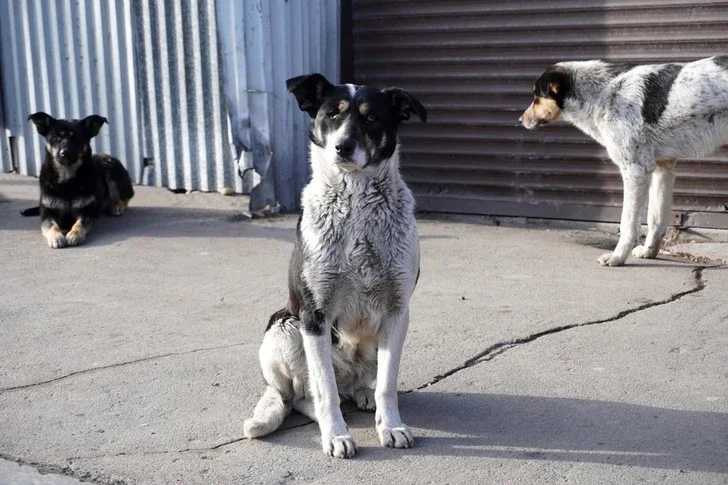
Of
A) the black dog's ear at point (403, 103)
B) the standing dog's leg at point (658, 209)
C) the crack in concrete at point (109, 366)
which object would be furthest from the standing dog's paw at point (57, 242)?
the standing dog's leg at point (658, 209)

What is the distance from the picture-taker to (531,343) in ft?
16.3

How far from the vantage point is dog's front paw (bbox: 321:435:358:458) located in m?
3.59

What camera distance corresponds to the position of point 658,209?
7.03 metres

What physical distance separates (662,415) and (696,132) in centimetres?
334

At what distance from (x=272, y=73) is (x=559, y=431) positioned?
17.9 ft

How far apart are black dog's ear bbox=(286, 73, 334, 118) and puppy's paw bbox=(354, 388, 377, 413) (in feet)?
4.16

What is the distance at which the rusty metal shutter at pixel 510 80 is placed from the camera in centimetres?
760

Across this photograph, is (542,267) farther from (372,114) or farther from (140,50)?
(140,50)

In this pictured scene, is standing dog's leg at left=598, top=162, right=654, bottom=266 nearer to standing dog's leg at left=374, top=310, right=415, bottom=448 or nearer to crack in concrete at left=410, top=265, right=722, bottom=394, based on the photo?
crack in concrete at left=410, top=265, right=722, bottom=394

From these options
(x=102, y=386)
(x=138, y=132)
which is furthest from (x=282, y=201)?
(x=102, y=386)

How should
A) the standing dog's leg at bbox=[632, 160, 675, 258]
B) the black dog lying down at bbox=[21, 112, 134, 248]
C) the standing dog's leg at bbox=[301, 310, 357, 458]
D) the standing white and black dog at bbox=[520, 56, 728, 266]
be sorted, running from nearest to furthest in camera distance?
the standing dog's leg at bbox=[301, 310, 357, 458], the standing white and black dog at bbox=[520, 56, 728, 266], the standing dog's leg at bbox=[632, 160, 675, 258], the black dog lying down at bbox=[21, 112, 134, 248]

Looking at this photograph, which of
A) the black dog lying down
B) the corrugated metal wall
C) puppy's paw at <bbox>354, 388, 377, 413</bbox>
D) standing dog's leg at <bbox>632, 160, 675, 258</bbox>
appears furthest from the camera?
the corrugated metal wall

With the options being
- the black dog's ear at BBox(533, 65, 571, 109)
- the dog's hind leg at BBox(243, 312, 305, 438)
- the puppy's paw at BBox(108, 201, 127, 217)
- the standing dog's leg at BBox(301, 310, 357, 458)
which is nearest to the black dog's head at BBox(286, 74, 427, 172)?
the standing dog's leg at BBox(301, 310, 357, 458)

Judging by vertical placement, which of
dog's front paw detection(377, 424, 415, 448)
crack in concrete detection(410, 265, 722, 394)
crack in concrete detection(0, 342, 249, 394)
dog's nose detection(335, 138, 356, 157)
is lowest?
crack in concrete detection(0, 342, 249, 394)
